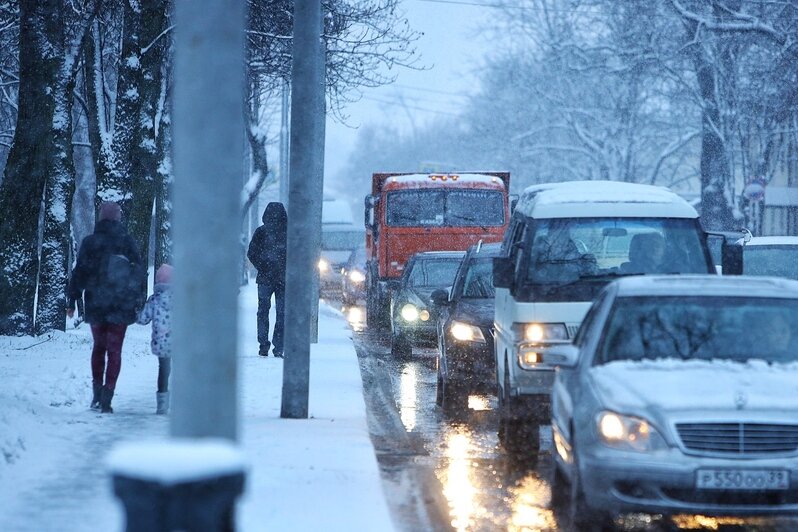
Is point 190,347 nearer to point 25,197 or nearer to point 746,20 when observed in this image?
point 25,197

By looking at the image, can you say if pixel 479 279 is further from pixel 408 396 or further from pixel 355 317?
pixel 355 317

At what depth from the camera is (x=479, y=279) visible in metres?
16.8

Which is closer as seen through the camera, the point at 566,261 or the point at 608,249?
the point at 566,261

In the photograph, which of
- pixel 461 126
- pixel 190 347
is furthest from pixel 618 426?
pixel 461 126

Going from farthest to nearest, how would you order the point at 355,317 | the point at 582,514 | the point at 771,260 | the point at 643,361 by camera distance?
1. the point at 355,317
2. the point at 771,260
3. the point at 643,361
4. the point at 582,514

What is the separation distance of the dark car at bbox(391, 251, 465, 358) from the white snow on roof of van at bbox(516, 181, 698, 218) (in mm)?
7852

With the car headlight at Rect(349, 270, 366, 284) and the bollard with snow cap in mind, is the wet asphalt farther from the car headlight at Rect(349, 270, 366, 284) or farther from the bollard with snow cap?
the car headlight at Rect(349, 270, 366, 284)

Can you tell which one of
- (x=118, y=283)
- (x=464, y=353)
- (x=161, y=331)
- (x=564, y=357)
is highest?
(x=118, y=283)

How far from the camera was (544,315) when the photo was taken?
1135 centimetres

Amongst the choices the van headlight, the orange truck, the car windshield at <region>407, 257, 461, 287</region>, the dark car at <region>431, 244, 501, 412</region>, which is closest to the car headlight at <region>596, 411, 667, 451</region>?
the dark car at <region>431, 244, 501, 412</region>

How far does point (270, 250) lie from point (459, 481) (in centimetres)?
865

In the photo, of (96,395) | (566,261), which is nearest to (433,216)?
(96,395)

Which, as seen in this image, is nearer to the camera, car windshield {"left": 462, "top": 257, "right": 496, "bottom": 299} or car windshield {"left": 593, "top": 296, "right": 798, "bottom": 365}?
car windshield {"left": 593, "top": 296, "right": 798, "bottom": 365}

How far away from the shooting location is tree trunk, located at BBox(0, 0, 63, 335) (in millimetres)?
19391
